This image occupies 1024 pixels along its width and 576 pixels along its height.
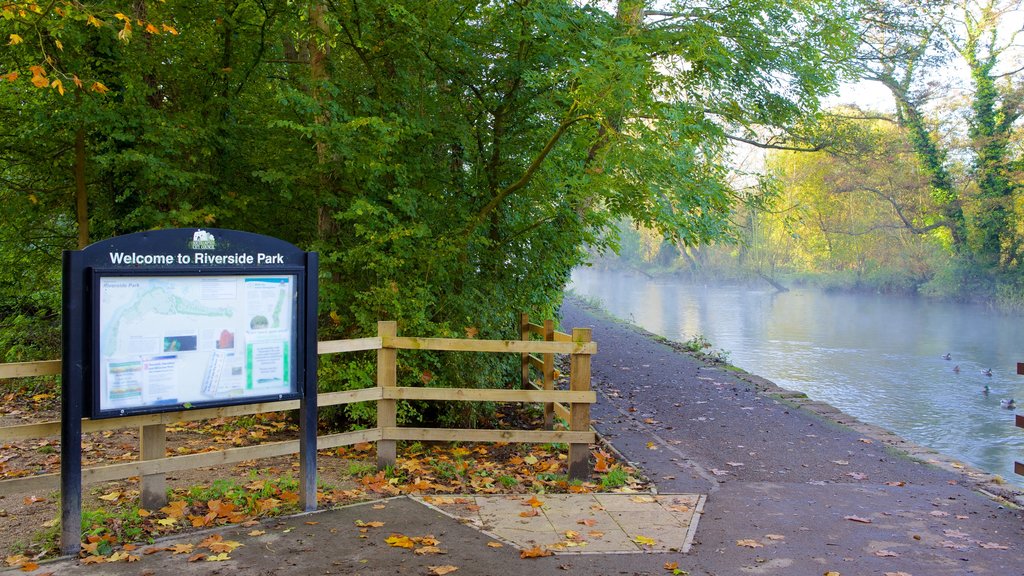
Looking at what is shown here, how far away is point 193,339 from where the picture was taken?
5.13 m

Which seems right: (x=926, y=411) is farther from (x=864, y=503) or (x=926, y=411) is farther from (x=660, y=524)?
(x=660, y=524)

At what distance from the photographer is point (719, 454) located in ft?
28.6

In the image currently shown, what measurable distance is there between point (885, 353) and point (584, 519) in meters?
20.1

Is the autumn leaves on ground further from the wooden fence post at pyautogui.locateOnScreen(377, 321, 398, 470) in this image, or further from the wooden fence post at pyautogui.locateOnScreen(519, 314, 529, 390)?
the wooden fence post at pyautogui.locateOnScreen(519, 314, 529, 390)

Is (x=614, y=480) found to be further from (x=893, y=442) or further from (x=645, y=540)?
(x=893, y=442)

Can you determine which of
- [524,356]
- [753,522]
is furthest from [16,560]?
[524,356]

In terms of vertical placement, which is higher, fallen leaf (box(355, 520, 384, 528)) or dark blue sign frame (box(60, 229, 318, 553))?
dark blue sign frame (box(60, 229, 318, 553))

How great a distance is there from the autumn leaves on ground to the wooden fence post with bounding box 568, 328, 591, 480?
150 millimetres

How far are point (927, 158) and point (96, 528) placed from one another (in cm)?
3401

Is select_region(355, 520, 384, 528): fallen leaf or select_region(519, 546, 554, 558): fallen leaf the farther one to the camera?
select_region(355, 520, 384, 528): fallen leaf

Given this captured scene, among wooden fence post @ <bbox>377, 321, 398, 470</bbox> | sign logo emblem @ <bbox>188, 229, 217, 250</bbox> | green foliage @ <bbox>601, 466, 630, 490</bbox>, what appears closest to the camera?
sign logo emblem @ <bbox>188, 229, 217, 250</bbox>

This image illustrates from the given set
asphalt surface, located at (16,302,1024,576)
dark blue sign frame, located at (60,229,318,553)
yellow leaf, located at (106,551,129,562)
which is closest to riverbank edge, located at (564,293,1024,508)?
asphalt surface, located at (16,302,1024,576)

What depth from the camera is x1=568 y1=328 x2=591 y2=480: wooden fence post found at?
6.90 m

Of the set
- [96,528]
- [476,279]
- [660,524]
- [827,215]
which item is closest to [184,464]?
[96,528]
